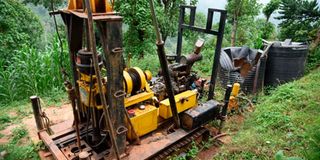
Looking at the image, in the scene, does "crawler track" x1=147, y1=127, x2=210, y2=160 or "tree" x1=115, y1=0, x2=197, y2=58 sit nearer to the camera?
"crawler track" x1=147, y1=127, x2=210, y2=160

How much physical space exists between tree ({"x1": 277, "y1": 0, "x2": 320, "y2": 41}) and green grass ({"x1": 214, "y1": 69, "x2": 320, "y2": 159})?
4.13m

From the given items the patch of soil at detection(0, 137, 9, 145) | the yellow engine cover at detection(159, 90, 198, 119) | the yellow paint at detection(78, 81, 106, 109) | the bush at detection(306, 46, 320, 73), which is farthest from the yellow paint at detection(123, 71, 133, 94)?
the bush at detection(306, 46, 320, 73)

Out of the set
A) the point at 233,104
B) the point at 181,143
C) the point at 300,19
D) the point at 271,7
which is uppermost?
the point at 271,7

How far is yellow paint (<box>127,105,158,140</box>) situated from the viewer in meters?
3.29

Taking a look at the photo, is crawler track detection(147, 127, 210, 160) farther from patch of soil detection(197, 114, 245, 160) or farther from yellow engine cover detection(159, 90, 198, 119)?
yellow engine cover detection(159, 90, 198, 119)

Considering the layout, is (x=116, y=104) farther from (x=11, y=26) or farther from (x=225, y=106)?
(x=11, y=26)

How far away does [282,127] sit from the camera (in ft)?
12.7

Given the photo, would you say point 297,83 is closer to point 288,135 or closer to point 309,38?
point 288,135

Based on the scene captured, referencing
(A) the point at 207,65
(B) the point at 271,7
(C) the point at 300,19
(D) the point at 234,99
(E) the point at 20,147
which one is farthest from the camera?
(B) the point at 271,7

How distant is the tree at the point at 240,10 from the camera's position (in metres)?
9.44

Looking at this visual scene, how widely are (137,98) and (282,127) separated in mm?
2339

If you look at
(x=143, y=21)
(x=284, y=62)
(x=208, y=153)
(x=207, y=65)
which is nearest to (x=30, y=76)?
(x=143, y=21)

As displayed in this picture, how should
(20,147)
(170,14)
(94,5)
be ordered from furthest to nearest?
(170,14)
(20,147)
(94,5)

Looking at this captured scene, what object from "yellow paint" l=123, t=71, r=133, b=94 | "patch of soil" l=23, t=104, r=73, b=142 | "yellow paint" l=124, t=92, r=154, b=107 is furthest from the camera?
"patch of soil" l=23, t=104, r=73, b=142
